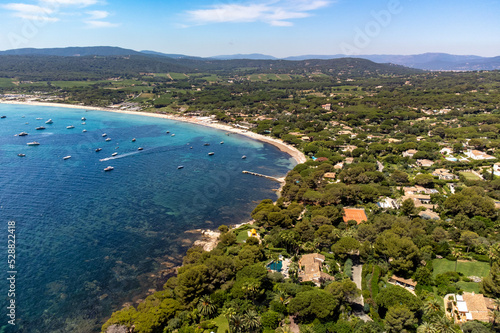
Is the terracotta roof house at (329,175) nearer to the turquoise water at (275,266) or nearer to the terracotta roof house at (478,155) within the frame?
the turquoise water at (275,266)

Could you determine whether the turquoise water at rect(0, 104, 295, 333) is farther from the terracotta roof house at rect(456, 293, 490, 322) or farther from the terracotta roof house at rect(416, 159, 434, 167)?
the terracotta roof house at rect(416, 159, 434, 167)

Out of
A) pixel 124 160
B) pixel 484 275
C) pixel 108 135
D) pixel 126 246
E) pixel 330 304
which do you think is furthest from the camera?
pixel 108 135

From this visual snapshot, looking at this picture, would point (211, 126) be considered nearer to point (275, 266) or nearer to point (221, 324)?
point (275, 266)

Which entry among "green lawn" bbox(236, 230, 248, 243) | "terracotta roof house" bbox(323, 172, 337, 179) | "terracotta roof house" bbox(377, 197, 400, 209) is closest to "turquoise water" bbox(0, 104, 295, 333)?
"green lawn" bbox(236, 230, 248, 243)

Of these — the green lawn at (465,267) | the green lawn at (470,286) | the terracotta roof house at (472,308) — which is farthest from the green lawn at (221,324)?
Result: the green lawn at (470,286)

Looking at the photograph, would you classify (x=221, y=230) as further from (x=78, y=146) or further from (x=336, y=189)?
(x=78, y=146)

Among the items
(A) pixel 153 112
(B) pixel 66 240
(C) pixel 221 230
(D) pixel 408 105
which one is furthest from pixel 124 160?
(D) pixel 408 105
